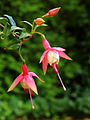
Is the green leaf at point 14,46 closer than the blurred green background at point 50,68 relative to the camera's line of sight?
Yes

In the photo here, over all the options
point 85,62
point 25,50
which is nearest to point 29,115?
point 25,50

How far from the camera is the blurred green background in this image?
2920mm

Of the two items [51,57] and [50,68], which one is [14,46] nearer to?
[51,57]

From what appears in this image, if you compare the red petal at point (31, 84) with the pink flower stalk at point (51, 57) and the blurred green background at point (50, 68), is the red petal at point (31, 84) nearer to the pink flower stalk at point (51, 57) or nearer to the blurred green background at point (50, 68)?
the pink flower stalk at point (51, 57)

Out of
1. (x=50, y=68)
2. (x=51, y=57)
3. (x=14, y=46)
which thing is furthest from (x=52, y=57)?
(x=50, y=68)

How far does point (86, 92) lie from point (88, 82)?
142mm

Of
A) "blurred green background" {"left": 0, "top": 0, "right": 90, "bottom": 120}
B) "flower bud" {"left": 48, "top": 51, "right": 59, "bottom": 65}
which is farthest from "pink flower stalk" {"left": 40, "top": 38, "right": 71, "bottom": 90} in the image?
"blurred green background" {"left": 0, "top": 0, "right": 90, "bottom": 120}

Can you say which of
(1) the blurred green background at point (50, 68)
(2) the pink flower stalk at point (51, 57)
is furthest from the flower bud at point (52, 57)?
(1) the blurred green background at point (50, 68)

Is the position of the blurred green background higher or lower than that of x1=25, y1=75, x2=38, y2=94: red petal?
lower

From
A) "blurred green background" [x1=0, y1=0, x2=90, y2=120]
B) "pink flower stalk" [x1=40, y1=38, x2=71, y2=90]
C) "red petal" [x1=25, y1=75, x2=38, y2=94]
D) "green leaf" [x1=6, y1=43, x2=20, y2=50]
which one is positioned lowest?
"blurred green background" [x1=0, y1=0, x2=90, y2=120]

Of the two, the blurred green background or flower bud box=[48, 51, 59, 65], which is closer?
flower bud box=[48, 51, 59, 65]

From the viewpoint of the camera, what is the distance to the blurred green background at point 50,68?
292 cm

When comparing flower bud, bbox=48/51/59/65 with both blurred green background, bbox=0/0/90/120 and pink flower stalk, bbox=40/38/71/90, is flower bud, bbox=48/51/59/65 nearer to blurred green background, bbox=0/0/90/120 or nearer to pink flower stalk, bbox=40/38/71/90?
pink flower stalk, bbox=40/38/71/90

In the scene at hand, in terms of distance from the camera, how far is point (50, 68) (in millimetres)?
3344
